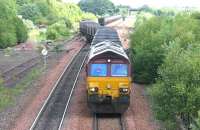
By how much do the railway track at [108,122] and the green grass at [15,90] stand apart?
4.90m

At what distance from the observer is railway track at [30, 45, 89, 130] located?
23.8 meters

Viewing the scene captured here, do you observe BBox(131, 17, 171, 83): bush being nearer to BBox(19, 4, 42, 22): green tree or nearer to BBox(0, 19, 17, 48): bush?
BBox(0, 19, 17, 48): bush

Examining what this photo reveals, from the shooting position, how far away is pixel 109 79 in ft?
81.4

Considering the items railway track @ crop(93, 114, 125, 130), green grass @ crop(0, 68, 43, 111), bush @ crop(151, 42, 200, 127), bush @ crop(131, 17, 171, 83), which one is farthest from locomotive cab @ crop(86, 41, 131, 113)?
bush @ crop(131, 17, 171, 83)

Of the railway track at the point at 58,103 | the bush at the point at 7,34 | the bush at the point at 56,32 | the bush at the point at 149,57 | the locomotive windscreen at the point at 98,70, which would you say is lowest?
the bush at the point at 56,32

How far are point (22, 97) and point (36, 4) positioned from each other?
4154 inches

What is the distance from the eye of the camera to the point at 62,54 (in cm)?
5762

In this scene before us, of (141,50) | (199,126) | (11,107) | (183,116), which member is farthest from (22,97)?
(199,126)

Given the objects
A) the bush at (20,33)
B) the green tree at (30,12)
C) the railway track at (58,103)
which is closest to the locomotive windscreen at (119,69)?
the railway track at (58,103)

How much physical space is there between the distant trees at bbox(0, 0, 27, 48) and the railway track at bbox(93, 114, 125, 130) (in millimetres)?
46763

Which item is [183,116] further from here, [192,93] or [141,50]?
[141,50]

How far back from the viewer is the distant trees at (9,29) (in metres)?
71.6

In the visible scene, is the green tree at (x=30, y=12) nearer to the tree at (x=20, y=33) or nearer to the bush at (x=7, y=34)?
the tree at (x=20, y=33)

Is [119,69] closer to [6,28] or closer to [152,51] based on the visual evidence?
[152,51]
